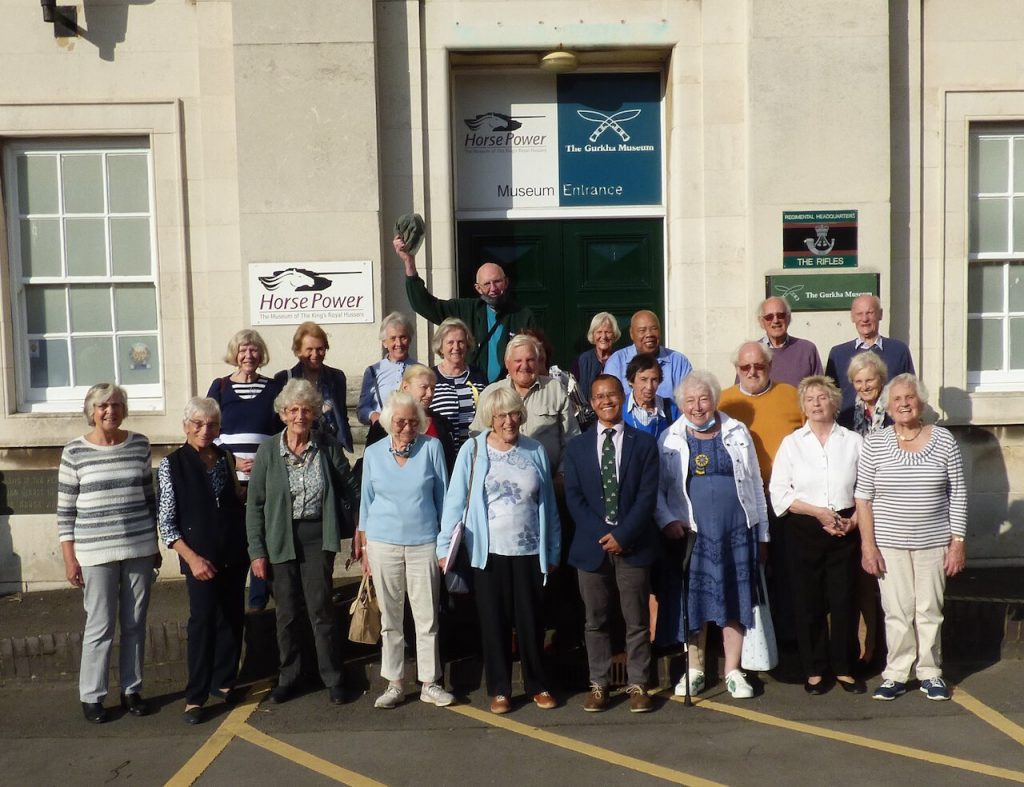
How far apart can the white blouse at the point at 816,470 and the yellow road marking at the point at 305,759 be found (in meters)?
2.79

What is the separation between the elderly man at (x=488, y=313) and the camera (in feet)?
26.0

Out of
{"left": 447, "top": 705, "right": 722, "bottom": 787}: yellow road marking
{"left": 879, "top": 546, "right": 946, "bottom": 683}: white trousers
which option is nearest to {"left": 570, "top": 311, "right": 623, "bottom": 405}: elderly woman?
{"left": 879, "top": 546, "right": 946, "bottom": 683}: white trousers

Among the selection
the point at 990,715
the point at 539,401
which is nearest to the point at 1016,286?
the point at 990,715

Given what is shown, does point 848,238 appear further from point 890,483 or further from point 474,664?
point 474,664

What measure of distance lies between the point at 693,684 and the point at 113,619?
3.30 m

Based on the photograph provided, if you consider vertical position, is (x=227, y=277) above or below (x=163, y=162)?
below

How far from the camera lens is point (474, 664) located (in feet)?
23.2

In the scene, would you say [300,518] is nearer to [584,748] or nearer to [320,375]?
[320,375]

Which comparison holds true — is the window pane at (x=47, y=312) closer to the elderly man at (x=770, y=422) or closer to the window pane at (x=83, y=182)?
the window pane at (x=83, y=182)

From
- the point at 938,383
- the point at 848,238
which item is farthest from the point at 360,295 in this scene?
the point at 938,383

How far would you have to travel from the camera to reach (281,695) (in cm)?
678

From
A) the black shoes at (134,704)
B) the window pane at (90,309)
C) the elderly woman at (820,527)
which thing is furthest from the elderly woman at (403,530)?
the window pane at (90,309)

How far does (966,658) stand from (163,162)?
6.76m

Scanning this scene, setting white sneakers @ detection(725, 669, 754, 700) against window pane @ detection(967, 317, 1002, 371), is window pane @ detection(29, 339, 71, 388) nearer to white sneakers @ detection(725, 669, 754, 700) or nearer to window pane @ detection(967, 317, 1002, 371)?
white sneakers @ detection(725, 669, 754, 700)
